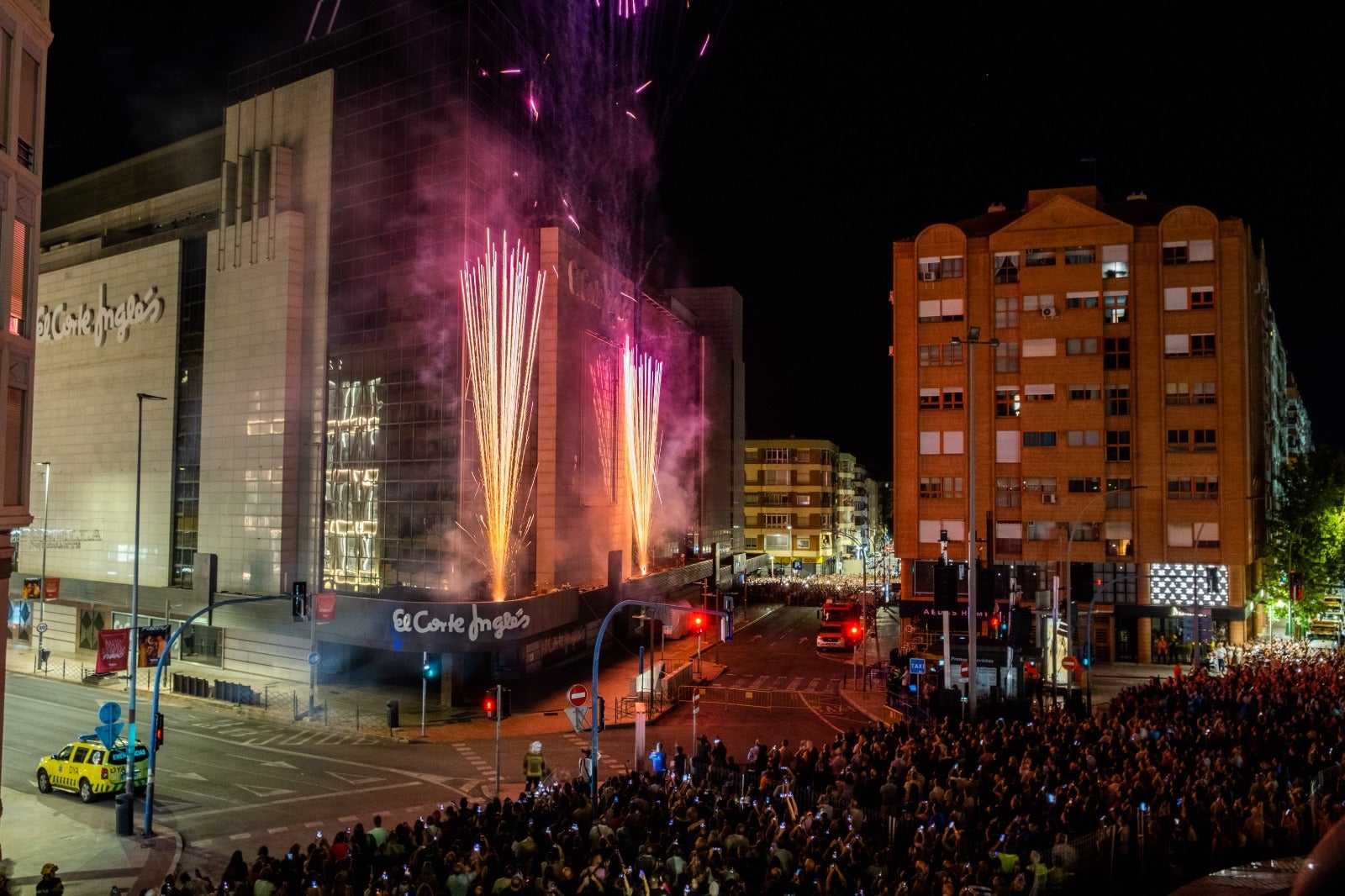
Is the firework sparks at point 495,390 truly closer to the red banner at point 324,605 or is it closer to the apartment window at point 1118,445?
the red banner at point 324,605

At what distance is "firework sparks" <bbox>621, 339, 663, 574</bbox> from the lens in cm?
5512

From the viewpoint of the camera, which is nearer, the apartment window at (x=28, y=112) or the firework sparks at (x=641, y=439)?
the apartment window at (x=28, y=112)

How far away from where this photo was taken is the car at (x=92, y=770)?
80.8 feet

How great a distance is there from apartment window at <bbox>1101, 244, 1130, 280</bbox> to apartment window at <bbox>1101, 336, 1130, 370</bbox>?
3.95 meters

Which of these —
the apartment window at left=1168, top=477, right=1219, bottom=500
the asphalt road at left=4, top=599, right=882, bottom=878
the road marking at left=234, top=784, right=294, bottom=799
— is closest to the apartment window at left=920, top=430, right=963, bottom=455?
the apartment window at left=1168, top=477, right=1219, bottom=500

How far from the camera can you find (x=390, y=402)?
42.8 metres

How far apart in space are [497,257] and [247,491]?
18.0 metres

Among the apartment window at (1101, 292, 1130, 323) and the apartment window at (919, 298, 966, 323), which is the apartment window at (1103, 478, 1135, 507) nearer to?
the apartment window at (1101, 292, 1130, 323)

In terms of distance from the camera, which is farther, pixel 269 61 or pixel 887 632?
pixel 887 632

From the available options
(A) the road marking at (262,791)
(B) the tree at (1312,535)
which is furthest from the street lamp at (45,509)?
(B) the tree at (1312,535)

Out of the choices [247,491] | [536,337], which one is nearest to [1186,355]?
[536,337]

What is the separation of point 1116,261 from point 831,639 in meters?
28.8

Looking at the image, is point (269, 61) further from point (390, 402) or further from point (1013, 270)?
point (1013, 270)

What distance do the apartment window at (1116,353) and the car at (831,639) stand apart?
22743 millimetres
